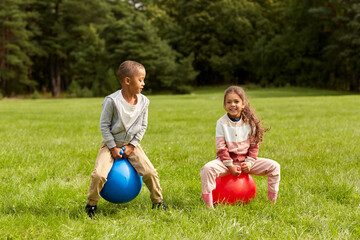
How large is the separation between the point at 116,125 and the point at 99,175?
57 centimetres

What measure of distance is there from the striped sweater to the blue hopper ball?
1.02 m

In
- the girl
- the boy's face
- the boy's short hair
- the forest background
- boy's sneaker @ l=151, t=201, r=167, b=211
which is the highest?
the forest background

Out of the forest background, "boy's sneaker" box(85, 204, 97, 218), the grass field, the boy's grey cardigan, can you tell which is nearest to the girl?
the grass field

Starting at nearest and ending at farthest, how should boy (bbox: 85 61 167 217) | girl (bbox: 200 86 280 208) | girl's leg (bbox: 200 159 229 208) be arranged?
boy (bbox: 85 61 167 217) < girl's leg (bbox: 200 159 229 208) < girl (bbox: 200 86 280 208)

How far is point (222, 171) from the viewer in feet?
13.4

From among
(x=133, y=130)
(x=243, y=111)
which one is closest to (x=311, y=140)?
(x=243, y=111)

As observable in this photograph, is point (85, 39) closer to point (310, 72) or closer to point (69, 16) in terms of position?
point (69, 16)

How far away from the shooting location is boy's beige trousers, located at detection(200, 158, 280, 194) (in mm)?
4047

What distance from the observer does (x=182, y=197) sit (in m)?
4.43

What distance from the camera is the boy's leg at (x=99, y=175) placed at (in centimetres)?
379

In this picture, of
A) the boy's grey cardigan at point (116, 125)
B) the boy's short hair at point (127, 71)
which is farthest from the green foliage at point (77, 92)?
the boy's short hair at point (127, 71)

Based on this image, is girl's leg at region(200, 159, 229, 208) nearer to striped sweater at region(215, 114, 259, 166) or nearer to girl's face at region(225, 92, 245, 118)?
striped sweater at region(215, 114, 259, 166)

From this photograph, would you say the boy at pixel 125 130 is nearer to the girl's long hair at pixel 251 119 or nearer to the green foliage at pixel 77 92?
the girl's long hair at pixel 251 119

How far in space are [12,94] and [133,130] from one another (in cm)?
5215
